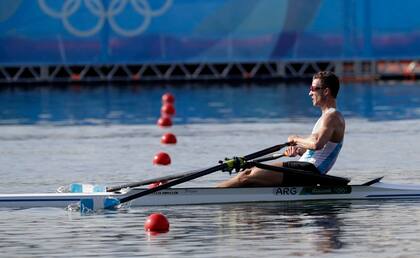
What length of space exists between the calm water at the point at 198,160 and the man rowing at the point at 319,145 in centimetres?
38

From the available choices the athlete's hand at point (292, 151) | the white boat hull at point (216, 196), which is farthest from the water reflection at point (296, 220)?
the athlete's hand at point (292, 151)

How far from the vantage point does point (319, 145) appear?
18938mm

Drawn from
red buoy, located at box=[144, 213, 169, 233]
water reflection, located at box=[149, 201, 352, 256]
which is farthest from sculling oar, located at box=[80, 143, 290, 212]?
red buoy, located at box=[144, 213, 169, 233]

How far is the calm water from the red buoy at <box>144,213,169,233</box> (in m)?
0.16

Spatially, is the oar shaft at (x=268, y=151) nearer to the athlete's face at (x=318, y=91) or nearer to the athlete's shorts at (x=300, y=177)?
the athlete's shorts at (x=300, y=177)

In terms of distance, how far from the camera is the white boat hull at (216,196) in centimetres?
1872

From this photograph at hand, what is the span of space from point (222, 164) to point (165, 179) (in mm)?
1064

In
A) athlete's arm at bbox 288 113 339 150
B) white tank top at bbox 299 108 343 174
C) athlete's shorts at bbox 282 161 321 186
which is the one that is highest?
athlete's arm at bbox 288 113 339 150

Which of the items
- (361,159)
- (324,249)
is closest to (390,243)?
(324,249)

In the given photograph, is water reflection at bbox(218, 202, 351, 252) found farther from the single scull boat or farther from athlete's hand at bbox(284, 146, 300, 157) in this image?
athlete's hand at bbox(284, 146, 300, 157)

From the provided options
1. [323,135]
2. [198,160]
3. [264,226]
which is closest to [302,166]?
[323,135]

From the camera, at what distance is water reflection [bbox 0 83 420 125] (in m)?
36.0

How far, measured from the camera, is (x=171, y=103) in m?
37.2

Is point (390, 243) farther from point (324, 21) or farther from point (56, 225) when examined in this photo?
point (324, 21)
